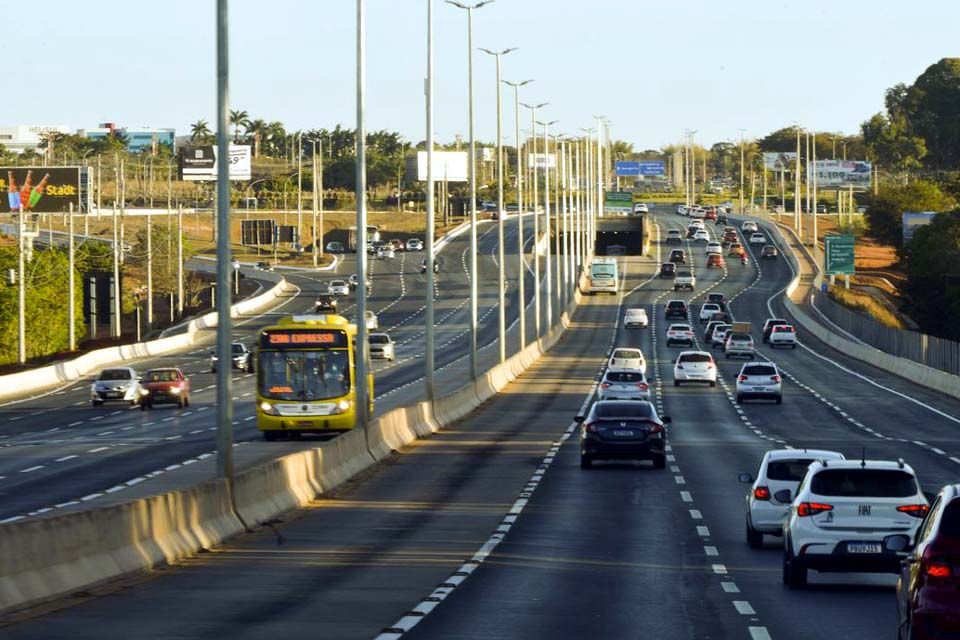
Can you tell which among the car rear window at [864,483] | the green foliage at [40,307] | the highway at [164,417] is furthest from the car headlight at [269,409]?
the green foliage at [40,307]

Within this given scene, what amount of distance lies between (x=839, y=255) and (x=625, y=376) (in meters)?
68.5

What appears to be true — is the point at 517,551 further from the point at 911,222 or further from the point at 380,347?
the point at 911,222

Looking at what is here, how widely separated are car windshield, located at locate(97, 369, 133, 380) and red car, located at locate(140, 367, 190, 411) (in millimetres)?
2350

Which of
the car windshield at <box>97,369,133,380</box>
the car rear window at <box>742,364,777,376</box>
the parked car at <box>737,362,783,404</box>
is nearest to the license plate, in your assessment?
the parked car at <box>737,362,783,404</box>

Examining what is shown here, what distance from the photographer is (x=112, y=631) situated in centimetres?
1490

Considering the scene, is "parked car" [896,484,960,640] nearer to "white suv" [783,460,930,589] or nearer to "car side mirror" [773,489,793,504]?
"white suv" [783,460,930,589]

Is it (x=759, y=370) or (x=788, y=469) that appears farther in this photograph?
(x=759, y=370)

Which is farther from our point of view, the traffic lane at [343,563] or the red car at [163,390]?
the red car at [163,390]

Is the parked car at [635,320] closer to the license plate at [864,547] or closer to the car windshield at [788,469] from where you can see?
the car windshield at [788,469]

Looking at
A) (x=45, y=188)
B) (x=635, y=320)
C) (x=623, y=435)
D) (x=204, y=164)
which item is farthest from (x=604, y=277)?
(x=623, y=435)

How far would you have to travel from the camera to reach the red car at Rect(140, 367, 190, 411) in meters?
64.7

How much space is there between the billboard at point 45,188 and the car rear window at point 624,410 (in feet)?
325

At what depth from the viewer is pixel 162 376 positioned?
214 ft

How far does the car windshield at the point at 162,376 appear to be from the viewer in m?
65.0
